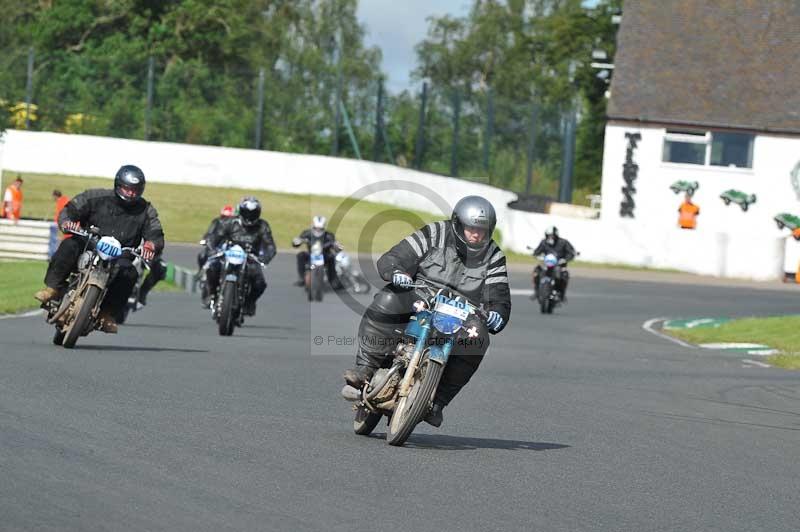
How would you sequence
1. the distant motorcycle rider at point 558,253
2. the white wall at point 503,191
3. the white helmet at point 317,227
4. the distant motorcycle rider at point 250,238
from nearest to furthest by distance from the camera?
the distant motorcycle rider at point 250,238
the white helmet at point 317,227
the distant motorcycle rider at point 558,253
the white wall at point 503,191

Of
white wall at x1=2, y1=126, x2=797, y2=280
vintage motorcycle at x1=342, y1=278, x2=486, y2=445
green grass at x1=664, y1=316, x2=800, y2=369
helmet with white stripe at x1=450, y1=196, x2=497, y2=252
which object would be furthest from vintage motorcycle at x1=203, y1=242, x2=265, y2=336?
white wall at x1=2, y1=126, x2=797, y2=280

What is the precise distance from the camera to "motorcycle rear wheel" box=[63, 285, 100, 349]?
1453 cm

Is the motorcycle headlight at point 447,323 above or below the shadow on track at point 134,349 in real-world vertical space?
above

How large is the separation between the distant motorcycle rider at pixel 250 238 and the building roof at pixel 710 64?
3272 centimetres

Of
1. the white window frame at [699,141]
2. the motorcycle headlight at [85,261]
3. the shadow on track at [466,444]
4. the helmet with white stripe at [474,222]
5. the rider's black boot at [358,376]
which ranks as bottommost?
the shadow on track at [466,444]

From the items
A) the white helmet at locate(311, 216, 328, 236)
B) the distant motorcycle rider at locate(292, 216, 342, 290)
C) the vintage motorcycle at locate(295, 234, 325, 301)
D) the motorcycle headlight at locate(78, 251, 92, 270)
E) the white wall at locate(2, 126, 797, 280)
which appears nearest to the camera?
the motorcycle headlight at locate(78, 251, 92, 270)

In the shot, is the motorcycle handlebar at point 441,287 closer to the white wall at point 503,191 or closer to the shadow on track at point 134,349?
the shadow on track at point 134,349

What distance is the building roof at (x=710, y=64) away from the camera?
51.0 m

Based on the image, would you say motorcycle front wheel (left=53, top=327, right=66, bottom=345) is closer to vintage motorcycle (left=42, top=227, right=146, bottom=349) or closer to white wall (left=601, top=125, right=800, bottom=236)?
vintage motorcycle (left=42, top=227, right=146, bottom=349)

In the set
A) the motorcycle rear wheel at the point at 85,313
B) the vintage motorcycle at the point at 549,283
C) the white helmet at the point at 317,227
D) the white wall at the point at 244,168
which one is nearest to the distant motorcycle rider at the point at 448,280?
the motorcycle rear wheel at the point at 85,313

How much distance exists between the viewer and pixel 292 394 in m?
12.9

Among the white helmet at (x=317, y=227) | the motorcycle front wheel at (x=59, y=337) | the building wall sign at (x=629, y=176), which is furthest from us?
the building wall sign at (x=629, y=176)

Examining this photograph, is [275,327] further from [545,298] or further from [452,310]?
[452,310]

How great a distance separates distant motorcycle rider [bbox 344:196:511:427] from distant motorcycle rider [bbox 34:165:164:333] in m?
5.38
